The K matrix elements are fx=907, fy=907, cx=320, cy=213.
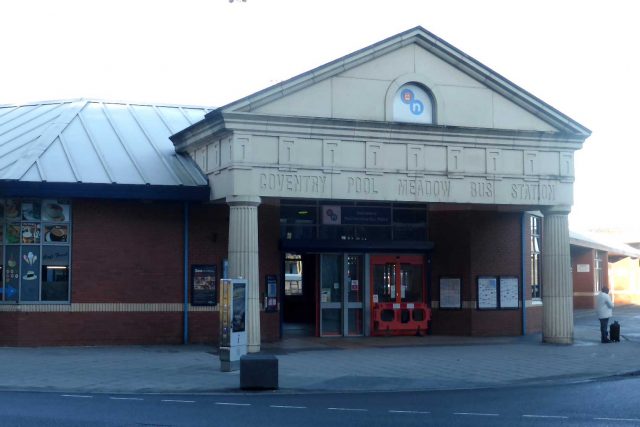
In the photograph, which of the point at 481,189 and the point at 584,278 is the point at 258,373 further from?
the point at 584,278

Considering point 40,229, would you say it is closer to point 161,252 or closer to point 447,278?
point 161,252

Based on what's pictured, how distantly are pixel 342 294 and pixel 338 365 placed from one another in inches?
255

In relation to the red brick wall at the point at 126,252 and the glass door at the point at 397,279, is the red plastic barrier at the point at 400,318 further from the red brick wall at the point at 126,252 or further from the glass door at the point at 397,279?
the red brick wall at the point at 126,252

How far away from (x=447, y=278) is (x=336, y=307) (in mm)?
3507

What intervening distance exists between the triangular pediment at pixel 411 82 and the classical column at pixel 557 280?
2481mm

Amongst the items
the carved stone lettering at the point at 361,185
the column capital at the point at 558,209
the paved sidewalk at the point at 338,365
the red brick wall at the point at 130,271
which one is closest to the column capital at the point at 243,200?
the carved stone lettering at the point at 361,185

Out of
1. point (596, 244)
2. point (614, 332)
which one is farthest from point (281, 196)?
point (596, 244)

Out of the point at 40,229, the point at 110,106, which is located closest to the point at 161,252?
the point at 40,229

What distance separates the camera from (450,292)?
88.2 ft

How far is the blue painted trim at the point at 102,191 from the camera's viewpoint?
21.9 m

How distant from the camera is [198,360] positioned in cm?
2034

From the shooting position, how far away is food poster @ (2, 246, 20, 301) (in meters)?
22.6

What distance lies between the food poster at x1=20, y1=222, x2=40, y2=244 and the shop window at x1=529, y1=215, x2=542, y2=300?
14.8 m

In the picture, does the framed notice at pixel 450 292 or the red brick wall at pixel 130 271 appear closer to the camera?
the red brick wall at pixel 130 271
